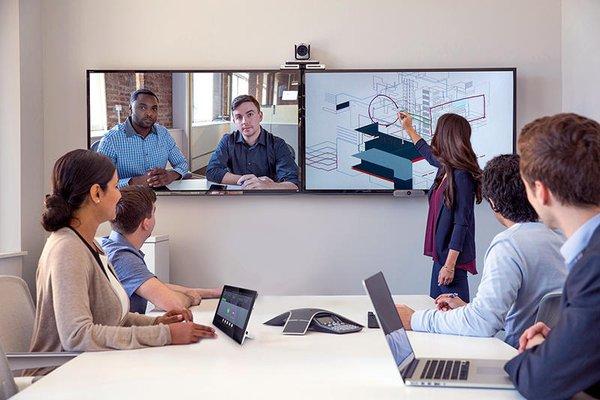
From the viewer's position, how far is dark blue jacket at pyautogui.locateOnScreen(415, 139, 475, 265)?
4211mm

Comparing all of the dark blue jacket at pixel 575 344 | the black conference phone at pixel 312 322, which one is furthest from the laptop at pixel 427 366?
the black conference phone at pixel 312 322

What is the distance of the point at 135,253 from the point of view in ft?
10.9

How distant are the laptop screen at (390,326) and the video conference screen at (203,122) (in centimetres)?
355

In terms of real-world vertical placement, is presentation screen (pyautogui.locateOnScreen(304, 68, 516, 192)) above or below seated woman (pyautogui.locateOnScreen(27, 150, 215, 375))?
above

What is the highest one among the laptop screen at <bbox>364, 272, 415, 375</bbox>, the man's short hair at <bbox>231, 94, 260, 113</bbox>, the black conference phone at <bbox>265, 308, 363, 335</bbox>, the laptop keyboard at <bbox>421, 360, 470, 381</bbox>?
the man's short hair at <bbox>231, 94, 260, 113</bbox>

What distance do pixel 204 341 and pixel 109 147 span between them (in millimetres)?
3426

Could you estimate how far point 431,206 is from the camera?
4453mm

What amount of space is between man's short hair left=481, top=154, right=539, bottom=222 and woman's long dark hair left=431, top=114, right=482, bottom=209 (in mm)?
1514

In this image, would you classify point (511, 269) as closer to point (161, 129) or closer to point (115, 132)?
point (161, 129)

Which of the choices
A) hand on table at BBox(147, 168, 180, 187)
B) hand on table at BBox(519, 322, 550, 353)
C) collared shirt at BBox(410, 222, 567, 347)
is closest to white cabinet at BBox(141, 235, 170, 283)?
hand on table at BBox(147, 168, 180, 187)

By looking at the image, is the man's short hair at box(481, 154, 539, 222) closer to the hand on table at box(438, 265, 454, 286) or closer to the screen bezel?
Result: the screen bezel

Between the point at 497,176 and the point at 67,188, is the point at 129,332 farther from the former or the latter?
the point at 497,176

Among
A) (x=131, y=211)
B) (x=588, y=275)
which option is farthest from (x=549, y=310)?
(x=131, y=211)

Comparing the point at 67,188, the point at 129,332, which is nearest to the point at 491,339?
the point at 129,332
